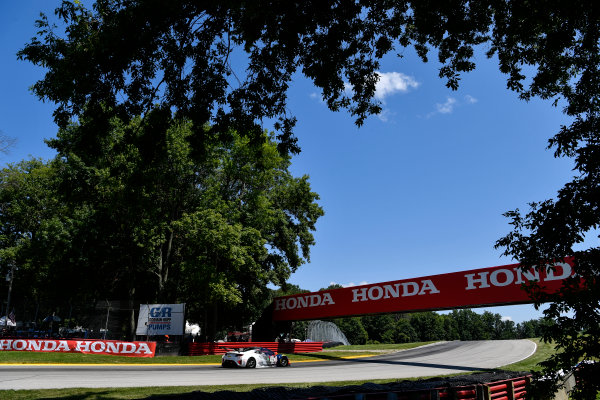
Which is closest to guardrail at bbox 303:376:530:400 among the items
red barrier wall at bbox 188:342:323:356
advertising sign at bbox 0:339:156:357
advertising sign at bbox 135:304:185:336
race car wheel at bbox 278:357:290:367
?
race car wheel at bbox 278:357:290:367

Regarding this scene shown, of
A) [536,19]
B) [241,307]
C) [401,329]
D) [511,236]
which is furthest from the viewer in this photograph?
[401,329]

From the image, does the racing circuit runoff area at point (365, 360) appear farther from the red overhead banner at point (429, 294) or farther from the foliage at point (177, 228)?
the foliage at point (177, 228)

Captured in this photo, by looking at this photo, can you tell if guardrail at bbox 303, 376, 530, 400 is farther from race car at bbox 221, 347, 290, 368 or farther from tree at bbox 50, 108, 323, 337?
tree at bbox 50, 108, 323, 337

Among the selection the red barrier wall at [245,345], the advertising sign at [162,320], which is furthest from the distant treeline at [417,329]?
the advertising sign at [162,320]

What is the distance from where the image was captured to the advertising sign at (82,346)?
926 inches

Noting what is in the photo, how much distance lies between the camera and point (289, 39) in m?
8.77

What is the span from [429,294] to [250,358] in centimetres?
1233

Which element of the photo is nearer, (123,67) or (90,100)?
(123,67)

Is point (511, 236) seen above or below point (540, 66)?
below

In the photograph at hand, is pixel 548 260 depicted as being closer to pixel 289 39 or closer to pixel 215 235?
pixel 289 39

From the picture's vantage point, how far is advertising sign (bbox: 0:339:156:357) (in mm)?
23531

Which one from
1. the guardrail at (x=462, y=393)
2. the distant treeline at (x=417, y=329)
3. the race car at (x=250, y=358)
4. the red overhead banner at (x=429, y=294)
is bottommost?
the distant treeline at (x=417, y=329)

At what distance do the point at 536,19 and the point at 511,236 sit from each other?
5117 millimetres

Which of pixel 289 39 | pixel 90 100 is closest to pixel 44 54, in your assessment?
pixel 90 100
